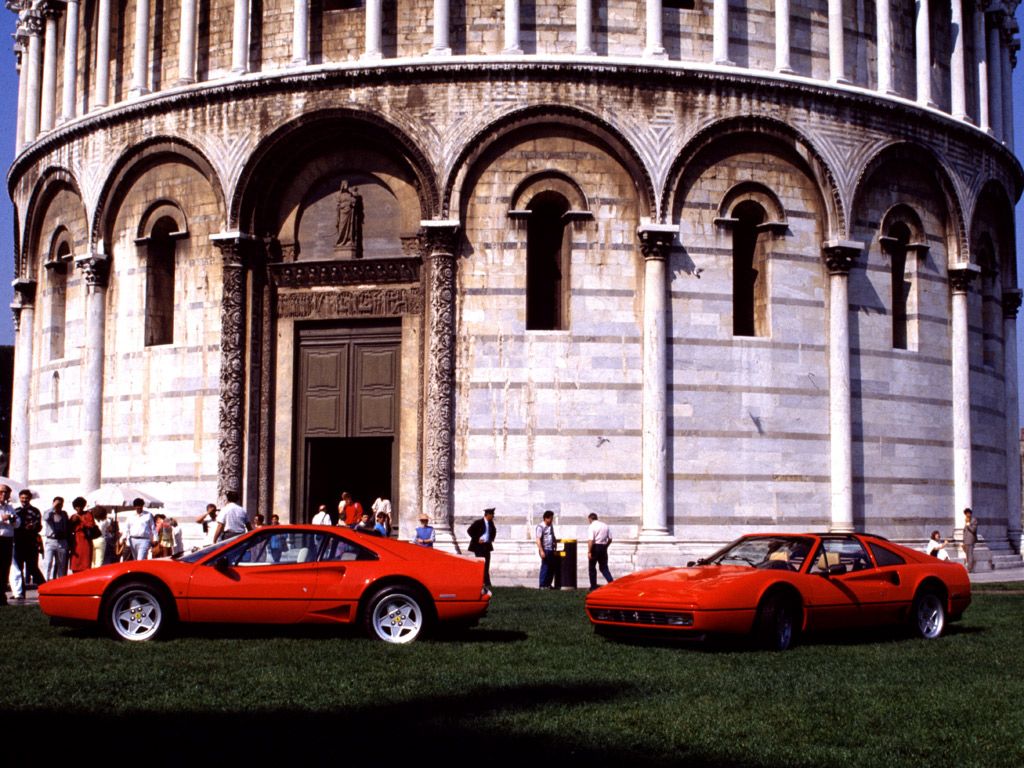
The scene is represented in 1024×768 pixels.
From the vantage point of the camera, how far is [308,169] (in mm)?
26484

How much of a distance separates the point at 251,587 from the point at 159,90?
55.7 feet

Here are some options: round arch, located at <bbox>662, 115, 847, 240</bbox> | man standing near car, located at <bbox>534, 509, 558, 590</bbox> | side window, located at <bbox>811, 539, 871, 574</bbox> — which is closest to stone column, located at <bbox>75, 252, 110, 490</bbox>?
man standing near car, located at <bbox>534, 509, 558, 590</bbox>

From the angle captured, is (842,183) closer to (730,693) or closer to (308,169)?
(308,169)

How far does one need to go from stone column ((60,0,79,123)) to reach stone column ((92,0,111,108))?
108 cm

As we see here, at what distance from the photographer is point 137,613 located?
1365 centimetres

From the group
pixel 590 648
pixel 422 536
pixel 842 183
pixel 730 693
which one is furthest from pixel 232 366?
pixel 730 693

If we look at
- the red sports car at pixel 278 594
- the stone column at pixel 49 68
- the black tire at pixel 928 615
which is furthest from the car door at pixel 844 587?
the stone column at pixel 49 68

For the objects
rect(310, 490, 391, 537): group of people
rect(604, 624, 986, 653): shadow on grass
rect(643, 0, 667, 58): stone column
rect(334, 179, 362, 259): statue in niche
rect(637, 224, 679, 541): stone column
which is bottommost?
rect(604, 624, 986, 653): shadow on grass

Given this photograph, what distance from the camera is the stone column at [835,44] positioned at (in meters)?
26.7

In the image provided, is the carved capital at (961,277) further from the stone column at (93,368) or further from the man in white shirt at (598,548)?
the stone column at (93,368)

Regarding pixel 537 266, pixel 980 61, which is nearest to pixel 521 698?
pixel 537 266

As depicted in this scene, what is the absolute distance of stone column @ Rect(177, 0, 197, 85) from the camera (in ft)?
88.6

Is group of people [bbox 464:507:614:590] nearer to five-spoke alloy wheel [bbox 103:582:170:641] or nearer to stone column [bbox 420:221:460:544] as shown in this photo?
stone column [bbox 420:221:460:544]

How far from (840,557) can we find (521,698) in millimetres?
5667
